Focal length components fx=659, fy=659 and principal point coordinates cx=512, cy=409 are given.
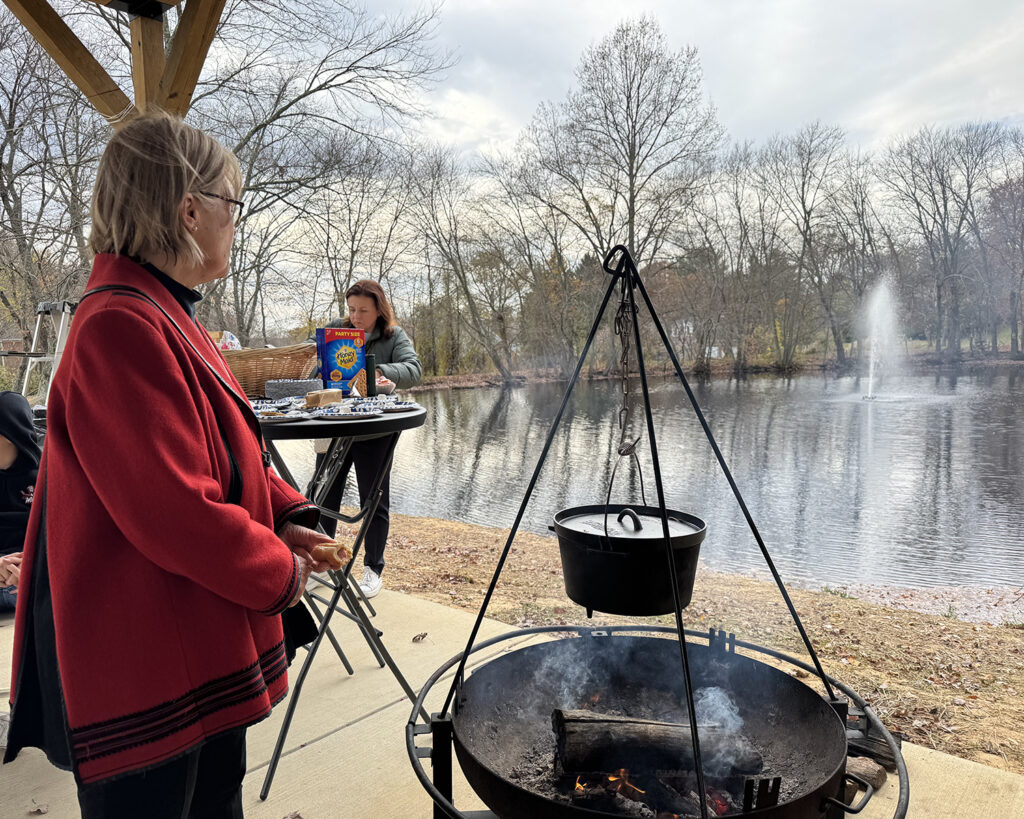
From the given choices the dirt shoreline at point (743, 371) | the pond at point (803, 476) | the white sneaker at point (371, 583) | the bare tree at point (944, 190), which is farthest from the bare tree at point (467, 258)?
the white sneaker at point (371, 583)

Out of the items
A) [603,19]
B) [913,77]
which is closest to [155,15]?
[603,19]

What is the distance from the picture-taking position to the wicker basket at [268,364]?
2449 mm

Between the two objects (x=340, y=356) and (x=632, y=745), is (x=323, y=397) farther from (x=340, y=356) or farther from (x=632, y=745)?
(x=632, y=745)

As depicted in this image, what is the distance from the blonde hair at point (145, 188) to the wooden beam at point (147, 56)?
2881mm

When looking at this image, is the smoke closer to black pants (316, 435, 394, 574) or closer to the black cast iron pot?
the black cast iron pot

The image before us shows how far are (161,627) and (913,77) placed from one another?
21661mm

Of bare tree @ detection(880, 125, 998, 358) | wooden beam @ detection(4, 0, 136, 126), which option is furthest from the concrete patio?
bare tree @ detection(880, 125, 998, 358)

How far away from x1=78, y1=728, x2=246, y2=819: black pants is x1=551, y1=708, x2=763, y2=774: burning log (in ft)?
2.16

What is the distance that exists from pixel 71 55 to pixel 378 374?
7.18ft

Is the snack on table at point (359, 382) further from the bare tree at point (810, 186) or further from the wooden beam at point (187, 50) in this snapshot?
the bare tree at point (810, 186)

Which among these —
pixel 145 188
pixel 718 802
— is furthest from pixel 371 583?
pixel 145 188

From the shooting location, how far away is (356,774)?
1877mm

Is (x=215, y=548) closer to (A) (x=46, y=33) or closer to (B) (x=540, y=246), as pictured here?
(A) (x=46, y=33)

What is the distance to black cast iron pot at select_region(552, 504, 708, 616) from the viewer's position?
152 cm
